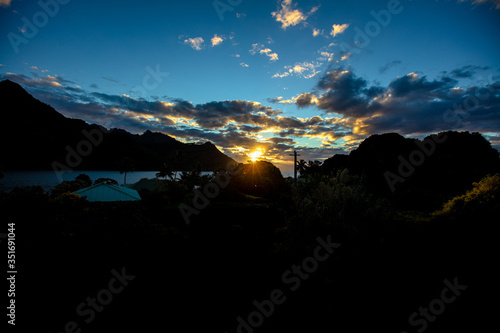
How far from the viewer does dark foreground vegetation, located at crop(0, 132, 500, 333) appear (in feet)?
12.2

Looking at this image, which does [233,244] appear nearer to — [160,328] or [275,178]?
[160,328]

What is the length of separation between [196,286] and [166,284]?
2.02 ft

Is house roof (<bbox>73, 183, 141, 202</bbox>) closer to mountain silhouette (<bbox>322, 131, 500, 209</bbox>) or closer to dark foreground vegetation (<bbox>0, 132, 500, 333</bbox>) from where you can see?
dark foreground vegetation (<bbox>0, 132, 500, 333</bbox>)

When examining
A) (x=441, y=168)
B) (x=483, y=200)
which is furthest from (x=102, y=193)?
(x=441, y=168)

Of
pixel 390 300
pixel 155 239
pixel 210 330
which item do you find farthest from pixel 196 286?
pixel 390 300

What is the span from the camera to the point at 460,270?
14.3ft

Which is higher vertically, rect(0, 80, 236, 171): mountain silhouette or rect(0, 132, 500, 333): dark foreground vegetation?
rect(0, 80, 236, 171): mountain silhouette

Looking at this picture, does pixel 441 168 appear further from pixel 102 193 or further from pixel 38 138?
pixel 38 138

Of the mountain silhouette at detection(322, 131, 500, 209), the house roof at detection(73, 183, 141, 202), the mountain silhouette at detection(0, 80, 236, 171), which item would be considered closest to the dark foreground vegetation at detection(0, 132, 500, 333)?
the house roof at detection(73, 183, 141, 202)

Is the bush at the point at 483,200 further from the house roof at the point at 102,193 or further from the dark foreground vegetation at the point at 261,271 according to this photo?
the house roof at the point at 102,193

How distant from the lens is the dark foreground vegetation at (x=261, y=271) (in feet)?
12.2

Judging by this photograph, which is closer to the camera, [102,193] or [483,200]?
[483,200]

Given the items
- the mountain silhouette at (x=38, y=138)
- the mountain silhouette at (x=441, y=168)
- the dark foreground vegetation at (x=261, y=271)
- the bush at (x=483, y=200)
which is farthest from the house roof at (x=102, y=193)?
the mountain silhouette at (x=38, y=138)

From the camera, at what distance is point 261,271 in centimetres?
520
